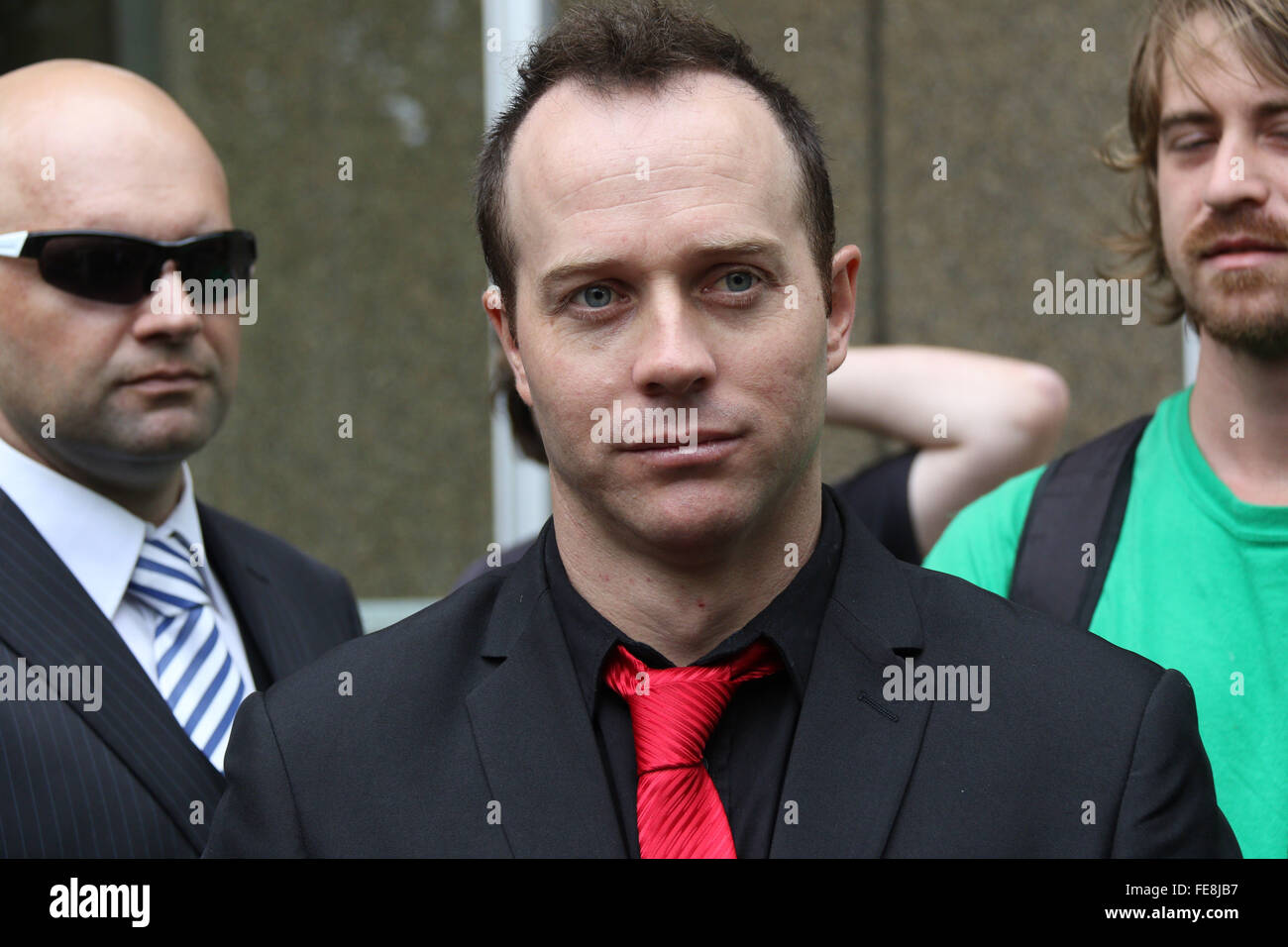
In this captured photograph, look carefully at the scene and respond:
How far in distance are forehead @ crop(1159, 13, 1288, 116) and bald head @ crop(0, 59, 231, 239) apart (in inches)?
69.2

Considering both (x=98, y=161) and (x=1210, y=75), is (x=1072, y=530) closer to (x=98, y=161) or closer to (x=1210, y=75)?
(x=1210, y=75)

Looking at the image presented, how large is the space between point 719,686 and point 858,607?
25 cm

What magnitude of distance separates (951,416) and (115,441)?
174 centimetres

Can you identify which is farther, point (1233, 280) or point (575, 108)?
point (1233, 280)

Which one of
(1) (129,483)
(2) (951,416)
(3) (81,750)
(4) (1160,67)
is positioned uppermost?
(4) (1160,67)

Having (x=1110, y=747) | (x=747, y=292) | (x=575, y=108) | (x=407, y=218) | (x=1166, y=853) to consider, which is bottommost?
(x=1166, y=853)

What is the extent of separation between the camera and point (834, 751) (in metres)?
1.95

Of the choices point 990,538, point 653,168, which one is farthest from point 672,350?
point 990,538

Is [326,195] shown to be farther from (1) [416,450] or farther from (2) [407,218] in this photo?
(1) [416,450]

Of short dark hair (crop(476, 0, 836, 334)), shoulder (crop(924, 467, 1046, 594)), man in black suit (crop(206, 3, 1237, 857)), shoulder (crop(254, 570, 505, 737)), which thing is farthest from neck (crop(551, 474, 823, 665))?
shoulder (crop(924, 467, 1046, 594))

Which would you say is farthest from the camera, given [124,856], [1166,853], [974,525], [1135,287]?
[1135,287]

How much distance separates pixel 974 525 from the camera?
8.80 ft
